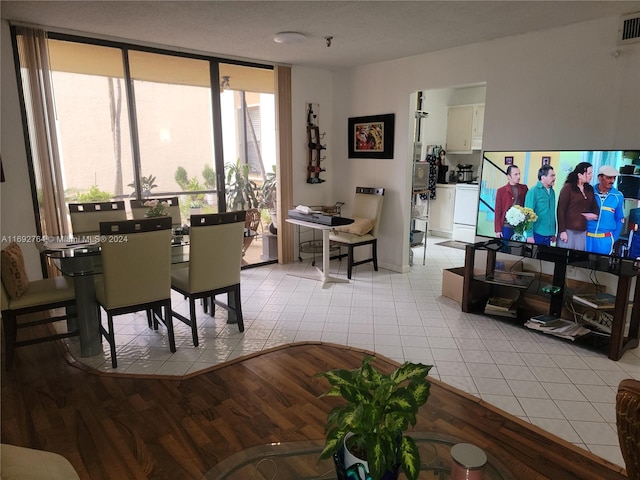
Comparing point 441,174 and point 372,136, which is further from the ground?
point 372,136

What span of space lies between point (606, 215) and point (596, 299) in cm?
65

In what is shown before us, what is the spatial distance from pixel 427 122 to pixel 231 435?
591 cm

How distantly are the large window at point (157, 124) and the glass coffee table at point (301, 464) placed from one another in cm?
341

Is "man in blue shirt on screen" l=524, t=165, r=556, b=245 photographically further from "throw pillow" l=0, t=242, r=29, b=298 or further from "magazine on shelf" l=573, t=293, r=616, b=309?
"throw pillow" l=0, t=242, r=29, b=298

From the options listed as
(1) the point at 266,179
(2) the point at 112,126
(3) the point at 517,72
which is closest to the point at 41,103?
(2) the point at 112,126

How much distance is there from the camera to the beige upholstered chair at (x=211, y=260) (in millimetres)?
3082

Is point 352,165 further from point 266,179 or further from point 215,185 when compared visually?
point 215,185

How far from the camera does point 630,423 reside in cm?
110

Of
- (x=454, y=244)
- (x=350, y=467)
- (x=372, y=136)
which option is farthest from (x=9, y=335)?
(x=454, y=244)

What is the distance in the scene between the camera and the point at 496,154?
3652mm

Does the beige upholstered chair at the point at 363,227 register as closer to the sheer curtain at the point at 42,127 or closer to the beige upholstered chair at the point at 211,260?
the beige upholstered chair at the point at 211,260

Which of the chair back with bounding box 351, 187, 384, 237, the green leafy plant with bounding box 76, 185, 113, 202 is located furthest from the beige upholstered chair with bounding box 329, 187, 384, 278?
the green leafy plant with bounding box 76, 185, 113, 202

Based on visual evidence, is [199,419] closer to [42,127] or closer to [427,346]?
[427,346]

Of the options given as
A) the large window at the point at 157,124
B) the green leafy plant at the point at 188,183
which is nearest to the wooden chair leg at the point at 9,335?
the large window at the point at 157,124
